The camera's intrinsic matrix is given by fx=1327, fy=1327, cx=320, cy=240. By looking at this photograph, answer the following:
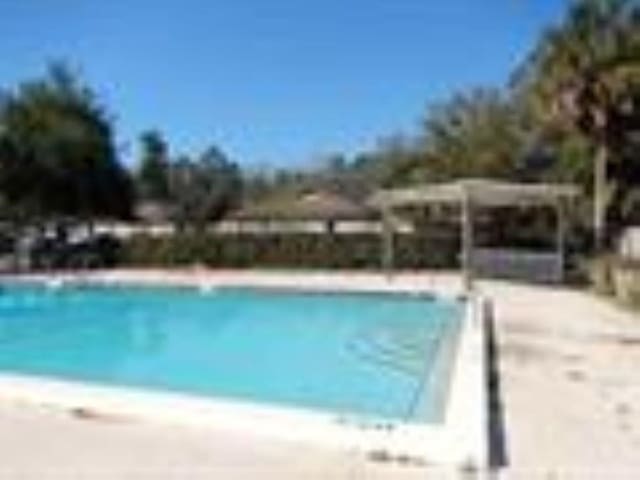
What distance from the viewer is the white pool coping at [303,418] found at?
919 cm

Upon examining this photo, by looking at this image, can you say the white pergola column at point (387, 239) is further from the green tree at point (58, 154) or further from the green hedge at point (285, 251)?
the green tree at point (58, 154)

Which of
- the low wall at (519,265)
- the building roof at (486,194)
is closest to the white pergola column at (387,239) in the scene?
the building roof at (486,194)

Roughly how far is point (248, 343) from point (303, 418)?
11121 mm

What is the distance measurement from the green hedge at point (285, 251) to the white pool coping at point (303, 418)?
23.6 metres

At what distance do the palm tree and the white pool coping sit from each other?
21.8 metres

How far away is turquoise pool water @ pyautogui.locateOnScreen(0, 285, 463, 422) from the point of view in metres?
15.4

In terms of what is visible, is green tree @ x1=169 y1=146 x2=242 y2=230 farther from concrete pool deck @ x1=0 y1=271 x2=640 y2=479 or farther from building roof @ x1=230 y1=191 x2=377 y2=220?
concrete pool deck @ x1=0 y1=271 x2=640 y2=479

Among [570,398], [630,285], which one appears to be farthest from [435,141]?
[570,398]

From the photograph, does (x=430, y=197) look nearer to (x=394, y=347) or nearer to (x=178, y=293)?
(x=178, y=293)

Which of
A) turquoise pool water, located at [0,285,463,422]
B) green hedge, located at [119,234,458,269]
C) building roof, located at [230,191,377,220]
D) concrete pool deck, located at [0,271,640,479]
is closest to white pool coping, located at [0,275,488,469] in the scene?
concrete pool deck, located at [0,271,640,479]

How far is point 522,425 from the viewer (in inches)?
413

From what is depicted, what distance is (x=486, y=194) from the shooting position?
31.7 metres

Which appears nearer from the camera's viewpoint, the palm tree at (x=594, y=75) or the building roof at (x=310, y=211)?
the palm tree at (x=594, y=75)

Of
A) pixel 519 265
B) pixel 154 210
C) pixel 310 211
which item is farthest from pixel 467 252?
pixel 154 210
